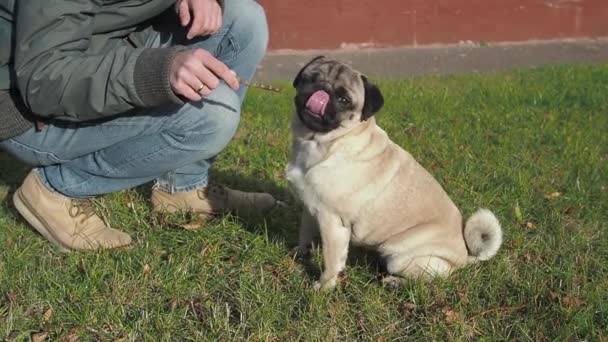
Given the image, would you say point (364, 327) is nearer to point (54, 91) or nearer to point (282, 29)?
point (54, 91)

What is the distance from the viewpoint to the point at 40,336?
2402 millimetres

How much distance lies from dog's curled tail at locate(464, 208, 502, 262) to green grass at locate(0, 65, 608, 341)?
0.06 meters

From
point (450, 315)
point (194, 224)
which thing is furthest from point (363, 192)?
point (194, 224)

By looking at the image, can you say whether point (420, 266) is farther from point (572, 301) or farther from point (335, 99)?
point (335, 99)

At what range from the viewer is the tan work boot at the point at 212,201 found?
333 cm

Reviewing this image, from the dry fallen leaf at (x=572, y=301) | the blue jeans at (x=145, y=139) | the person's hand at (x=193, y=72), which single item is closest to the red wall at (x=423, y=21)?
the blue jeans at (x=145, y=139)

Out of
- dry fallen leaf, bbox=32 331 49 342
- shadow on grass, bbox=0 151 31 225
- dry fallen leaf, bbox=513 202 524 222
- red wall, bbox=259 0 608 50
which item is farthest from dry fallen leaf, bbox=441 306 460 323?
red wall, bbox=259 0 608 50

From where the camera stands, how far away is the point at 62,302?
2.57 m

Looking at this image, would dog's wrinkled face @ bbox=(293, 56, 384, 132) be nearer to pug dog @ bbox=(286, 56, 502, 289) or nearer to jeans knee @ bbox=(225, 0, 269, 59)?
pug dog @ bbox=(286, 56, 502, 289)

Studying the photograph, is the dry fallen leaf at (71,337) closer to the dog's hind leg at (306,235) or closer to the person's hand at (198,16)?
the dog's hind leg at (306,235)

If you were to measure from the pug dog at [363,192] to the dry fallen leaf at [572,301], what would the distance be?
359 mm

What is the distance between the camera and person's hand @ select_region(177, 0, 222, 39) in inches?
116

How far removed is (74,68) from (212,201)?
3.66 feet

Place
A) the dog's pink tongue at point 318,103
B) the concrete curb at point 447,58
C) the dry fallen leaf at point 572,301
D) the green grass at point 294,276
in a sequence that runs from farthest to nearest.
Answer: the concrete curb at point 447,58 → the dog's pink tongue at point 318,103 → the dry fallen leaf at point 572,301 → the green grass at point 294,276
